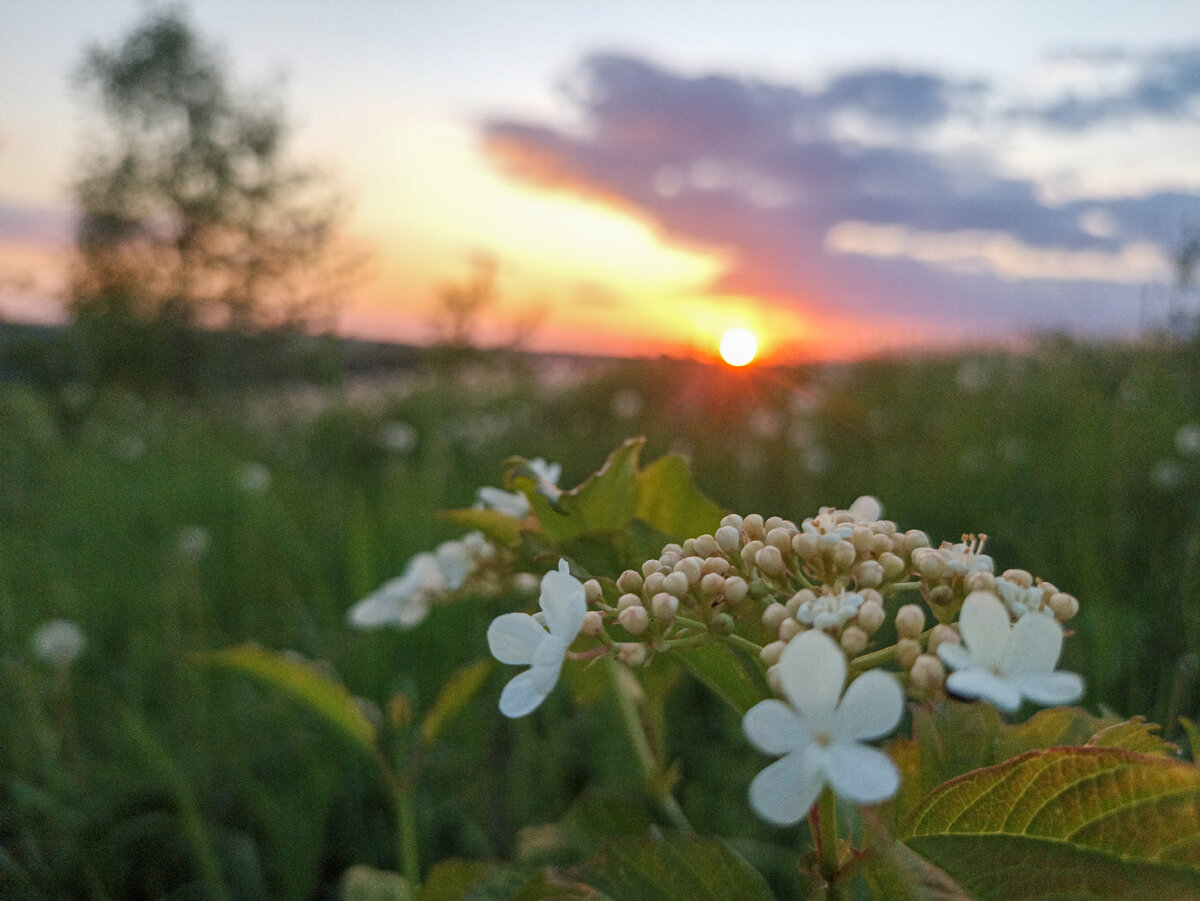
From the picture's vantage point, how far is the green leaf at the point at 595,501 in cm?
75

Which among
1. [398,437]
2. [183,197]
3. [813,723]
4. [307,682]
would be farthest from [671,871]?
[183,197]

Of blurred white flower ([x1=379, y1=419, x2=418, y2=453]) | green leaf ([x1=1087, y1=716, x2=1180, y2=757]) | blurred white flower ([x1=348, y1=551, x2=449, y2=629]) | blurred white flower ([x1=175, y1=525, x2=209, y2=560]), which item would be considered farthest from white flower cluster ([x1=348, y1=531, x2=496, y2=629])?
blurred white flower ([x1=379, y1=419, x2=418, y2=453])

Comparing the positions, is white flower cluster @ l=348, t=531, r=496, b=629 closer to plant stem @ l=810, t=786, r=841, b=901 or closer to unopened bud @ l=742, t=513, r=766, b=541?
unopened bud @ l=742, t=513, r=766, b=541

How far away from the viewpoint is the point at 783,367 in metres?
→ 5.39

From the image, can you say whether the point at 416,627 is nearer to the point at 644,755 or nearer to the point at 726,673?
the point at 644,755

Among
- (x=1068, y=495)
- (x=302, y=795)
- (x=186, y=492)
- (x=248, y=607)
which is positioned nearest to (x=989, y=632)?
(x=302, y=795)

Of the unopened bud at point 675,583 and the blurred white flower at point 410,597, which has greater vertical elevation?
the unopened bud at point 675,583

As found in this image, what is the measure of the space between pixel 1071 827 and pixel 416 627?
5.82ft

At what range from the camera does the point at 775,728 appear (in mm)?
420

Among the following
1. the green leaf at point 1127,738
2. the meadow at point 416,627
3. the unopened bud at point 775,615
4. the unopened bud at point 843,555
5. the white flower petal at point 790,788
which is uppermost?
the unopened bud at point 843,555

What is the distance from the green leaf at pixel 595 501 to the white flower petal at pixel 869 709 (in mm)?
355

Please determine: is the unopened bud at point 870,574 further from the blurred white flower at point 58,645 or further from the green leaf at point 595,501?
the blurred white flower at point 58,645

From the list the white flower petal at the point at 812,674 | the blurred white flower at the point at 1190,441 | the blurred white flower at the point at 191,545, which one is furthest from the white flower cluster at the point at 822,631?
the blurred white flower at the point at 1190,441

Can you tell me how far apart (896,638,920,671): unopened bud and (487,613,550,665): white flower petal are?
23 cm
